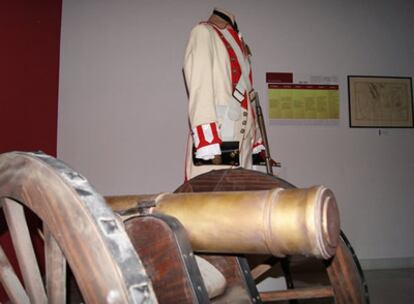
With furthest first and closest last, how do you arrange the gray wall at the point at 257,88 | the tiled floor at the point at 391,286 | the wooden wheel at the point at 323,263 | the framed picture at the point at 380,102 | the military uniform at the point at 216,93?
the framed picture at the point at 380,102
the gray wall at the point at 257,88
the tiled floor at the point at 391,286
the military uniform at the point at 216,93
the wooden wheel at the point at 323,263

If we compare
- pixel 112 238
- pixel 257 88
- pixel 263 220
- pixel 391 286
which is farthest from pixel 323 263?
pixel 257 88

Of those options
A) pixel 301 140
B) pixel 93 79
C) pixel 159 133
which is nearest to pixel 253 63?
pixel 301 140

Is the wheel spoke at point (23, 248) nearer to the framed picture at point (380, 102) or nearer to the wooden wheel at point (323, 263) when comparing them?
the wooden wheel at point (323, 263)

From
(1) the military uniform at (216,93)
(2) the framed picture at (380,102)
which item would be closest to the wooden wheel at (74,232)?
(1) the military uniform at (216,93)

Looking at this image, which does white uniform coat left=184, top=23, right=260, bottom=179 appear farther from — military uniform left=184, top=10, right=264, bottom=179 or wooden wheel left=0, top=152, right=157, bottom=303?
wooden wheel left=0, top=152, right=157, bottom=303

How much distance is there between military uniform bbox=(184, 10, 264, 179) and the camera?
145 cm

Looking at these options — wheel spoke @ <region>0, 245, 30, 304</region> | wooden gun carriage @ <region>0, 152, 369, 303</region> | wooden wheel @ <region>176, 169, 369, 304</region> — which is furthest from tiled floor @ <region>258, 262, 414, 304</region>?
wheel spoke @ <region>0, 245, 30, 304</region>

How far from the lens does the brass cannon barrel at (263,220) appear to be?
21.1 inches

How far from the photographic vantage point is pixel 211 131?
1.43 meters

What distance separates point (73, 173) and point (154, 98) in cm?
216

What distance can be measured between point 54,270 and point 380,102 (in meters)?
2.81

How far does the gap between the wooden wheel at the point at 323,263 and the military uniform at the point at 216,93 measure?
380 mm

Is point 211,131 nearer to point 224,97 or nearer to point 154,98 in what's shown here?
point 224,97

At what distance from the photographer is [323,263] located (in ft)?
3.08
